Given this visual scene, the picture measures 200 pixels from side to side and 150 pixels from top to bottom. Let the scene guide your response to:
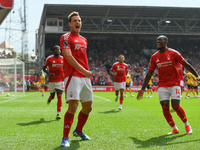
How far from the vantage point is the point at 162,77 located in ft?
18.6

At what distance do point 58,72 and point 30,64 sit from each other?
3425 centimetres

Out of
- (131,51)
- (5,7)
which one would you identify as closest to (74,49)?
(5,7)

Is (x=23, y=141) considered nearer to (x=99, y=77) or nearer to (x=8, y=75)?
(x=8, y=75)

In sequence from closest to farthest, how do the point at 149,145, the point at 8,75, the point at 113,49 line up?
Answer: 1. the point at 149,145
2. the point at 8,75
3. the point at 113,49

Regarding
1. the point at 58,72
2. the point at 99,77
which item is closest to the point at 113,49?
the point at 99,77

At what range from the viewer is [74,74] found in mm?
4473

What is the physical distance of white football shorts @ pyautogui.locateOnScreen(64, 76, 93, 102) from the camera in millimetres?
4410

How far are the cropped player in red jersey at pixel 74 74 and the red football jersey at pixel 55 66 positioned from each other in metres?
3.56

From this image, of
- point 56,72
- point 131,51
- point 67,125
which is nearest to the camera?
point 67,125

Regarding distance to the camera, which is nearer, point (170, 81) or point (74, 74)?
point (74, 74)

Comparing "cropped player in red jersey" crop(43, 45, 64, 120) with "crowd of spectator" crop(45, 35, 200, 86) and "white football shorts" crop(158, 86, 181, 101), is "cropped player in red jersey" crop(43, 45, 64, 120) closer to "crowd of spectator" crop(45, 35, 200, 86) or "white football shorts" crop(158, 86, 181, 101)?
"white football shorts" crop(158, 86, 181, 101)

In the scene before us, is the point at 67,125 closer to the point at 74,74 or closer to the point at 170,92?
the point at 74,74

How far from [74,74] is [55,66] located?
3791mm

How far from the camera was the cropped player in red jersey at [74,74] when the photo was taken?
4.32m
